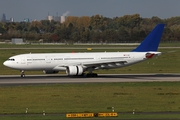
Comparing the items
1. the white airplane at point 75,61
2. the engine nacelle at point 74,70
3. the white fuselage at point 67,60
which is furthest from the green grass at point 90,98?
the white fuselage at point 67,60

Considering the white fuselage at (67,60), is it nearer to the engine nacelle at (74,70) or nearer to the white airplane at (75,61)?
the white airplane at (75,61)

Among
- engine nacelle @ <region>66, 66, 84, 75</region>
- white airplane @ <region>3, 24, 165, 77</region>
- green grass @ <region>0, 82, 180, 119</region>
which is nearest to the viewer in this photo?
green grass @ <region>0, 82, 180, 119</region>

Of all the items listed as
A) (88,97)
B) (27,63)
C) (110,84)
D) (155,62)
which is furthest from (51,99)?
(155,62)

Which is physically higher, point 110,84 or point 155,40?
point 155,40

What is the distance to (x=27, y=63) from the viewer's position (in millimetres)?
62094

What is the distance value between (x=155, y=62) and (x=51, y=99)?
166 ft

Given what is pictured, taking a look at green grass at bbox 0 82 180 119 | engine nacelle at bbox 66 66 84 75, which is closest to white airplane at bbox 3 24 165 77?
engine nacelle at bbox 66 66 84 75

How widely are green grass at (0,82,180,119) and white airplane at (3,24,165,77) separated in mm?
10308

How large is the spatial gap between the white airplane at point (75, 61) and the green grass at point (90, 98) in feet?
33.8

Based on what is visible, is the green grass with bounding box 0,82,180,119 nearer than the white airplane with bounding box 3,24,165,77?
Yes

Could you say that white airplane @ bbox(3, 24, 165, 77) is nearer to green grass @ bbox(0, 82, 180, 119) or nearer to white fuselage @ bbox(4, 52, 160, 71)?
white fuselage @ bbox(4, 52, 160, 71)

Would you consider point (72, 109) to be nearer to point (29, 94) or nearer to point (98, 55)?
point (29, 94)

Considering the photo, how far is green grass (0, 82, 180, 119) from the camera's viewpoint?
35844 mm

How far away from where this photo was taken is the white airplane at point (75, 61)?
62.2 m
